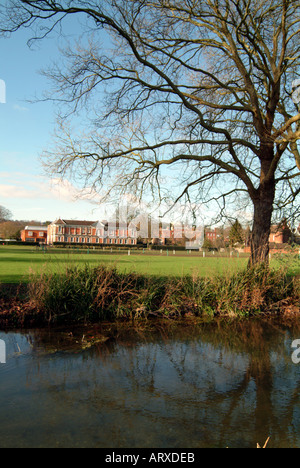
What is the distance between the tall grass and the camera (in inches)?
358

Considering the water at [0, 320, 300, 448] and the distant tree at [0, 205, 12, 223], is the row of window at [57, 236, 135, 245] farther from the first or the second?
the water at [0, 320, 300, 448]

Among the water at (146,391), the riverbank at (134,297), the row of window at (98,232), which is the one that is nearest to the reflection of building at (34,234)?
the row of window at (98,232)

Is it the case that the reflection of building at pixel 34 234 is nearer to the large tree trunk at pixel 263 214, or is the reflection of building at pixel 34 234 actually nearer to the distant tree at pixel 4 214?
the distant tree at pixel 4 214

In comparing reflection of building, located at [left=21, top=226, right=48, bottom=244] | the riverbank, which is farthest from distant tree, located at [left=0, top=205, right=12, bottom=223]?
the riverbank

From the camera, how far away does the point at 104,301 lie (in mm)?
9383

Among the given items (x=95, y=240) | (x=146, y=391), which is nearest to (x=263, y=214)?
(x=146, y=391)

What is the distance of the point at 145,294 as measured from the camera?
31.7ft

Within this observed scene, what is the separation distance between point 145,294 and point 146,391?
15.5 ft

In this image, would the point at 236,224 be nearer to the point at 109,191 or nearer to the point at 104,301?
the point at 109,191

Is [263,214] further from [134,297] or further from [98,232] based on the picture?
[98,232]

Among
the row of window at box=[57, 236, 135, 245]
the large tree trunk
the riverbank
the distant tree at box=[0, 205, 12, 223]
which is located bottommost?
the riverbank

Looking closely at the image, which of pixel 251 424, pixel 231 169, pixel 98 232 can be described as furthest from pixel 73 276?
pixel 98 232

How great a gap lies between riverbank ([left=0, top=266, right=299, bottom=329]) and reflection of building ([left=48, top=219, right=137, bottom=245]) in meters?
70.9

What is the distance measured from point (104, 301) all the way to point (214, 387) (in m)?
4.70
